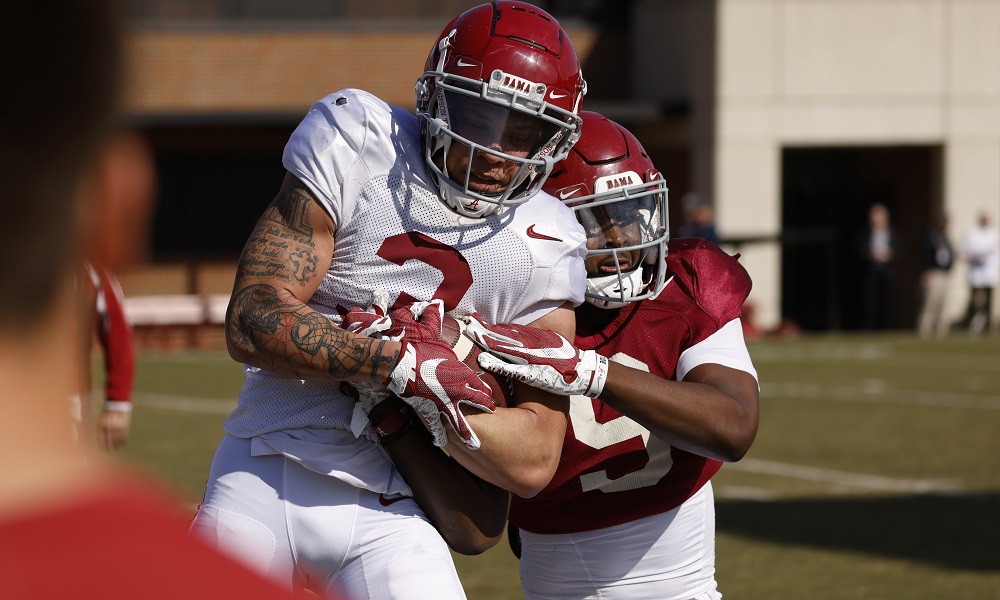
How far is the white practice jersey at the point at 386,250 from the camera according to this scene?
2.63m

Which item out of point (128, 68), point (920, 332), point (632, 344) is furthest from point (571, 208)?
point (920, 332)

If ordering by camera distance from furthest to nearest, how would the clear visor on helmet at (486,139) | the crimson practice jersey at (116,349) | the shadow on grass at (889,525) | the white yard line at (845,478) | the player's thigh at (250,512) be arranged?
1. the white yard line at (845,478)
2. the shadow on grass at (889,525)
3. the crimson practice jersey at (116,349)
4. the clear visor on helmet at (486,139)
5. the player's thigh at (250,512)

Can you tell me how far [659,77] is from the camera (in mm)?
20328

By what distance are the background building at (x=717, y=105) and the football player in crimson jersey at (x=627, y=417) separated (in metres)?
14.3

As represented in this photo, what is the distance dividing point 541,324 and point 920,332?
17439 mm

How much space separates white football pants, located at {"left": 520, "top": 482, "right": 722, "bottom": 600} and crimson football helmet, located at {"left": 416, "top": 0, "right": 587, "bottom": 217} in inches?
35.9

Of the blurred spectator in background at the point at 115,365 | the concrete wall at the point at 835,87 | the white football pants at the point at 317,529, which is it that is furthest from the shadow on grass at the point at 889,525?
the concrete wall at the point at 835,87

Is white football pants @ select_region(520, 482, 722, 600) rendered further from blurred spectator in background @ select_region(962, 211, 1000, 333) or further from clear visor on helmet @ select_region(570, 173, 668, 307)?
blurred spectator in background @ select_region(962, 211, 1000, 333)

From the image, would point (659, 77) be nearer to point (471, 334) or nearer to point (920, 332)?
point (920, 332)

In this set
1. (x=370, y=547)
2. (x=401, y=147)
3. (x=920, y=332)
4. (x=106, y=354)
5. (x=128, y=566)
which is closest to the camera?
(x=128, y=566)

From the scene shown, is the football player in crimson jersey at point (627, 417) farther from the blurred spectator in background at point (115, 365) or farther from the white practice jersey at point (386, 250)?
the blurred spectator in background at point (115, 365)

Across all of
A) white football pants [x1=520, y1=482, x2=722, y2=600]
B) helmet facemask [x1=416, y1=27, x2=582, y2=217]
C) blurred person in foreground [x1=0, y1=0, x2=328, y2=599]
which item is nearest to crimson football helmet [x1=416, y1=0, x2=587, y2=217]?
helmet facemask [x1=416, y1=27, x2=582, y2=217]

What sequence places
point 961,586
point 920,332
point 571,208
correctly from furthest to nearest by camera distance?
point 920,332
point 961,586
point 571,208

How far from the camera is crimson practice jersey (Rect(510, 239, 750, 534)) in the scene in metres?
3.12
